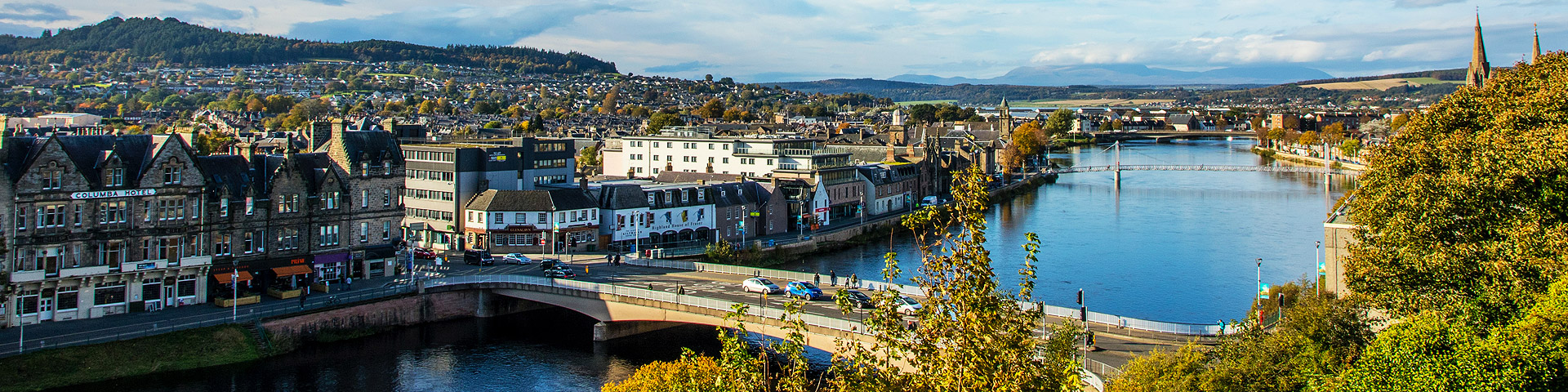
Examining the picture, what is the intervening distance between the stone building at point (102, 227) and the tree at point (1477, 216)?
27.8 m

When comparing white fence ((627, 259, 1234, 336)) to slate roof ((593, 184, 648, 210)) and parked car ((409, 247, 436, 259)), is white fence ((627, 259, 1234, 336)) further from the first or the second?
parked car ((409, 247, 436, 259))

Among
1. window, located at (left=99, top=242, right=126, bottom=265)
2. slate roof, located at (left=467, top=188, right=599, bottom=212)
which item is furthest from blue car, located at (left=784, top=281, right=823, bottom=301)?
window, located at (left=99, top=242, right=126, bottom=265)

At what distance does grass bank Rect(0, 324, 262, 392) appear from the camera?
24.6 m

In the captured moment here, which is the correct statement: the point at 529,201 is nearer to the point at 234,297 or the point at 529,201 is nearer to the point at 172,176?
the point at 172,176

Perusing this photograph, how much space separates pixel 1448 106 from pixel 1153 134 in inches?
6800

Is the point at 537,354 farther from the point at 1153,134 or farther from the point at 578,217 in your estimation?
the point at 1153,134

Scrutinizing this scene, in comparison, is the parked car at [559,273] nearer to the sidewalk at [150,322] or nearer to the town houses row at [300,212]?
the sidewalk at [150,322]

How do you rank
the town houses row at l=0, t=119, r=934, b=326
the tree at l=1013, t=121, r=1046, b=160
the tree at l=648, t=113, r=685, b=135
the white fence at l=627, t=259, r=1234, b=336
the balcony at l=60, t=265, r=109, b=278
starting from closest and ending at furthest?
the white fence at l=627, t=259, r=1234, b=336 < the balcony at l=60, t=265, r=109, b=278 < the town houses row at l=0, t=119, r=934, b=326 < the tree at l=648, t=113, r=685, b=135 < the tree at l=1013, t=121, r=1046, b=160

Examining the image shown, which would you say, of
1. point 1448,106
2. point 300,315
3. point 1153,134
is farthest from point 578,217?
point 1153,134

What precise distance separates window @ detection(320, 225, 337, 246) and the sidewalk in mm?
2242

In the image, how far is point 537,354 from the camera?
99.8 ft

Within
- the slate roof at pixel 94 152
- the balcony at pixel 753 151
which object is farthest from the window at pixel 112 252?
the balcony at pixel 753 151

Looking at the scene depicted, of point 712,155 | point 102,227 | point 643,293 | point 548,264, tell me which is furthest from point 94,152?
point 712,155

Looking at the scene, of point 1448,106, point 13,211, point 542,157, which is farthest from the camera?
point 542,157
